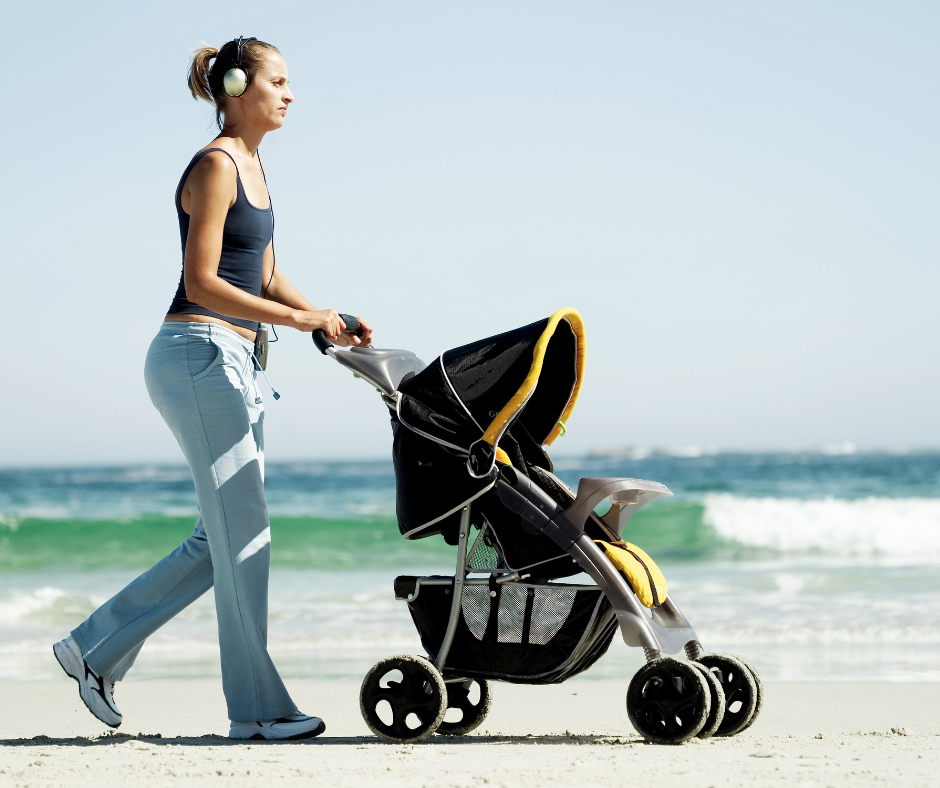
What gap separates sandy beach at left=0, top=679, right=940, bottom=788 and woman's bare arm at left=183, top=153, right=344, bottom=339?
1026 millimetres

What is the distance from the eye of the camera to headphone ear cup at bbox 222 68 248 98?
8.70ft

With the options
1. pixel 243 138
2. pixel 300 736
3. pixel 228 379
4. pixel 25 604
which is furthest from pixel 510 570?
pixel 25 604

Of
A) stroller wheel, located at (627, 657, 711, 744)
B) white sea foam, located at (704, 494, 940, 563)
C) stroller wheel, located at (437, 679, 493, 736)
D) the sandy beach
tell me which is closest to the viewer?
the sandy beach

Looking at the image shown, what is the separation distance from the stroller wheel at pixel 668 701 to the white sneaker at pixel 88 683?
136 cm

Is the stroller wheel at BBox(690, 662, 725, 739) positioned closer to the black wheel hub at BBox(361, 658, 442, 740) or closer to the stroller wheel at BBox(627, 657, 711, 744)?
the stroller wheel at BBox(627, 657, 711, 744)

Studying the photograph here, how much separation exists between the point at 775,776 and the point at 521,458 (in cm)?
92

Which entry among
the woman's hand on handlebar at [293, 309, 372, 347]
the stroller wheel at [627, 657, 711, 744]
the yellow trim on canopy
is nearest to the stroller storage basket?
the stroller wheel at [627, 657, 711, 744]

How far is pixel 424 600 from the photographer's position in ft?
8.55

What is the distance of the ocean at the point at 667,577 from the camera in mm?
4578

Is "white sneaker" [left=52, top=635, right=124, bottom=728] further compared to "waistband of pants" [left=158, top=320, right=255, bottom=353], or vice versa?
"white sneaker" [left=52, top=635, right=124, bottom=728]

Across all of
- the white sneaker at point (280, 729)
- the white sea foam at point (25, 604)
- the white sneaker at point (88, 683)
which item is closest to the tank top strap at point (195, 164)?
the white sneaker at point (88, 683)

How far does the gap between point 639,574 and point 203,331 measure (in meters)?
1.21

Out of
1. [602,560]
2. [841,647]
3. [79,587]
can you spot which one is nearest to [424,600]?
[602,560]

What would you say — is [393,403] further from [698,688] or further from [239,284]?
[698,688]
